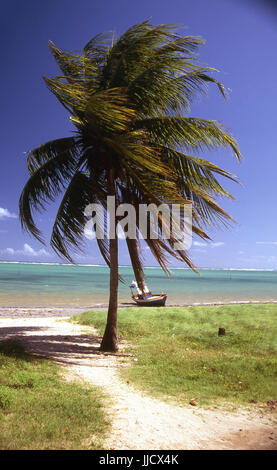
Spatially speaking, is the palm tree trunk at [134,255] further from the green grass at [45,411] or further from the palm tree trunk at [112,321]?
the green grass at [45,411]

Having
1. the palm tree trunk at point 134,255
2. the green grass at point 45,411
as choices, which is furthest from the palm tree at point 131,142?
the green grass at point 45,411

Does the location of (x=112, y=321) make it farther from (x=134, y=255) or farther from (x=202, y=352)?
(x=202, y=352)

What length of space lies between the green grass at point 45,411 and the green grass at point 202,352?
1.47m

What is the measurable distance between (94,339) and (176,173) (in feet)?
19.6

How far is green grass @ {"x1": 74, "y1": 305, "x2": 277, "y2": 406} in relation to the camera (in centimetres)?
643

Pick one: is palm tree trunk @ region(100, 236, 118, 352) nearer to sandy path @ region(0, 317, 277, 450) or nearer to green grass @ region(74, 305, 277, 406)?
green grass @ region(74, 305, 277, 406)

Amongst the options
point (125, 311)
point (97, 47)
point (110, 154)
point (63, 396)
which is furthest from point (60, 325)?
point (97, 47)

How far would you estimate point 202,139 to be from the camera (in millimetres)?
9969

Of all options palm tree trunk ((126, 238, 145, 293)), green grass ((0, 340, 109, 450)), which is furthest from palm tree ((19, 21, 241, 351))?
green grass ((0, 340, 109, 450))

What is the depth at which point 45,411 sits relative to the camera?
4.89m

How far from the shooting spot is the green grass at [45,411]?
405 cm

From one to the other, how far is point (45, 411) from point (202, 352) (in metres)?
5.63

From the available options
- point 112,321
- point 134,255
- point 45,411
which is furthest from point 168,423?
point 134,255

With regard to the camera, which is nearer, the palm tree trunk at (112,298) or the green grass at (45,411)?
the green grass at (45,411)
